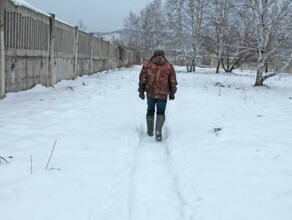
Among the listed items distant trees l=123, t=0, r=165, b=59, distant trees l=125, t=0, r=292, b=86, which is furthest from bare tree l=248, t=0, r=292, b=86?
distant trees l=123, t=0, r=165, b=59

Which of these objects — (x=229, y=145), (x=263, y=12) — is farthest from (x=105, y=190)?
(x=263, y=12)

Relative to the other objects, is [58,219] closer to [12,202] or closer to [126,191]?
[12,202]

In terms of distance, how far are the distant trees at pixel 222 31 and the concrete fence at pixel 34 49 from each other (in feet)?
11.8

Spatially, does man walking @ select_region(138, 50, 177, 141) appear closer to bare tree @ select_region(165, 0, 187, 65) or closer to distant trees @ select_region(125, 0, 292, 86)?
distant trees @ select_region(125, 0, 292, 86)

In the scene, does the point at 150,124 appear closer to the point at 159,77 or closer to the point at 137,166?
the point at 159,77

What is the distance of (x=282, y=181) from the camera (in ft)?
18.6

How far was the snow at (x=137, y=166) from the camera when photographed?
15.3 feet

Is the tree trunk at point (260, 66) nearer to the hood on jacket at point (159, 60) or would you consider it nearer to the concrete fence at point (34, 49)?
the concrete fence at point (34, 49)

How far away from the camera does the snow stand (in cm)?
467

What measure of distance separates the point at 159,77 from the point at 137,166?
259 cm

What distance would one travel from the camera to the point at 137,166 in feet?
20.9

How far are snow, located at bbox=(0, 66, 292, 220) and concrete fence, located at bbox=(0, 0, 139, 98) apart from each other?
0.95 metres

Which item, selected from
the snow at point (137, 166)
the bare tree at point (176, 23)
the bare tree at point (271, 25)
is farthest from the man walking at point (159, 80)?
the bare tree at point (176, 23)

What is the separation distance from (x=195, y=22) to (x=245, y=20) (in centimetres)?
2018
